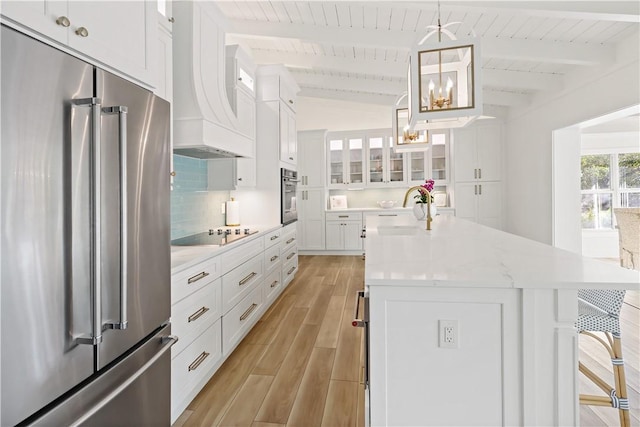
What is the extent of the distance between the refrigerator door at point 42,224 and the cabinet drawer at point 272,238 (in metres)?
2.37

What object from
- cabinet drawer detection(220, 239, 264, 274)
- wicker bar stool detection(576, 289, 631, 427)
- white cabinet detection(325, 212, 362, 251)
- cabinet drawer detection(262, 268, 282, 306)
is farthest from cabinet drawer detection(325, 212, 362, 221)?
wicker bar stool detection(576, 289, 631, 427)

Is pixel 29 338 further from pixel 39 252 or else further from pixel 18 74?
pixel 18 74

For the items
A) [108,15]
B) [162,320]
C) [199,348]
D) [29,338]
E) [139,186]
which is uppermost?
[108,15]

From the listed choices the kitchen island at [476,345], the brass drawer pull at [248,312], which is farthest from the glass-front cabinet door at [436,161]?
the kitchen island at [476,345]

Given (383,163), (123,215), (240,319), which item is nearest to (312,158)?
(383,163)

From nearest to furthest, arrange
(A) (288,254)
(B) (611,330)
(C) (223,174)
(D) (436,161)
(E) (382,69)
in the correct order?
(B) (611,330)
(C) (223,174)
(A) (288,254)
(E) (382,69)
(D) (436,161)

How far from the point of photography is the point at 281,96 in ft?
14.1

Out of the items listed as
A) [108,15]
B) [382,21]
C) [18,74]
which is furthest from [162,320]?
[382,21]

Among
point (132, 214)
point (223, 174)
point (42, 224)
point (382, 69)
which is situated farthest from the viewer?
point (382, 69)

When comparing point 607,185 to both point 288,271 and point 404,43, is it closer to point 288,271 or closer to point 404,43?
point 404,43

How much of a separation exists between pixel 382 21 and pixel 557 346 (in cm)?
355

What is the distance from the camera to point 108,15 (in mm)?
1269

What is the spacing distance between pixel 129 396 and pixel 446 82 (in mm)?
2183

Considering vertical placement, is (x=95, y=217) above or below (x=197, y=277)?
above
